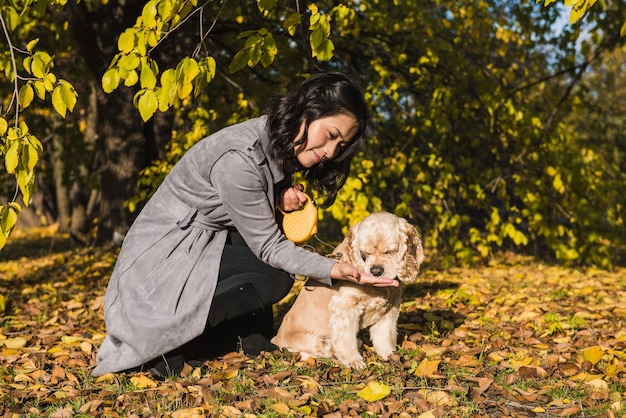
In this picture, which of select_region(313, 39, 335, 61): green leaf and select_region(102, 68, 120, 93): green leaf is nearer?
select_region(102, 68, 120, 93): green leaf

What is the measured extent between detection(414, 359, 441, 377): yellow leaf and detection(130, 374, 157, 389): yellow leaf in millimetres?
1442

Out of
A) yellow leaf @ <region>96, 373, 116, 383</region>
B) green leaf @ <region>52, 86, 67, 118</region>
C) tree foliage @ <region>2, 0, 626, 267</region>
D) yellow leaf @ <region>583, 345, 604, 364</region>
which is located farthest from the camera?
tree foliage @ <region>2, 0, 626, 267</region>

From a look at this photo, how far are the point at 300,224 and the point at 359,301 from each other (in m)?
0.60

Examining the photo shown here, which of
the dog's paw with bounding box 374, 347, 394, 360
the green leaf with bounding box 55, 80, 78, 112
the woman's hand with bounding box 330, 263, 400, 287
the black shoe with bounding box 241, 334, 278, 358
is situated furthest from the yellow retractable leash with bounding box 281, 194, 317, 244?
the green leaf with bounding box 55, 80, 78, 112

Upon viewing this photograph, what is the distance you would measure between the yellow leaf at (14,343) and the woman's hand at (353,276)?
7.90ft

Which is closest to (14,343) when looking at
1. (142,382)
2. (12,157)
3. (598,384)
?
(142,382)

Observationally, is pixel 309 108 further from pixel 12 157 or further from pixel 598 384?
pixel 598 384

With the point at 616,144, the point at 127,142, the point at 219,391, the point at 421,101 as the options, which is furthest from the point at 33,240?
the point at 616,144

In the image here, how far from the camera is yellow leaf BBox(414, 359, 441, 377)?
3.55 meters

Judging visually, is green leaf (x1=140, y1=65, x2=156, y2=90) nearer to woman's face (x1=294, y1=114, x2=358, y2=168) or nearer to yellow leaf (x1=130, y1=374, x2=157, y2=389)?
woman's face (x1=294, y1=114, x2=358, y2=168)

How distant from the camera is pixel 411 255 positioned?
3.70 metres

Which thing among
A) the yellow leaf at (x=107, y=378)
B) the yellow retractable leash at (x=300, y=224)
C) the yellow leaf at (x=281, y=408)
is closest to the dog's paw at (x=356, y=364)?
the yellow leaf at (x=281, y=408)

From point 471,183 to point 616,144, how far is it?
25.6 ft

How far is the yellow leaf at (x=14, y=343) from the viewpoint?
4.42 m
